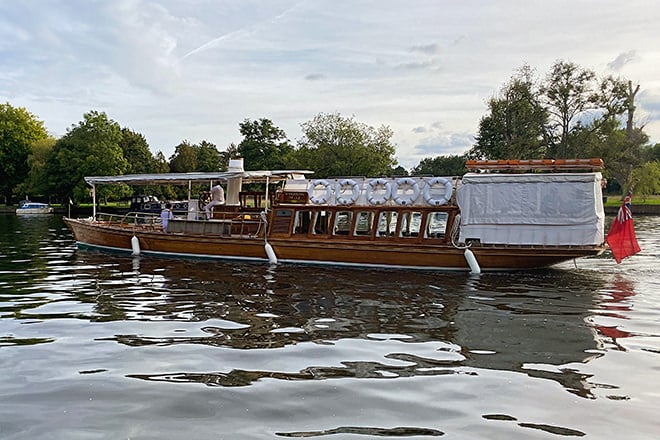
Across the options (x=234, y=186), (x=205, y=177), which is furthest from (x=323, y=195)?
(x=234, y=186)

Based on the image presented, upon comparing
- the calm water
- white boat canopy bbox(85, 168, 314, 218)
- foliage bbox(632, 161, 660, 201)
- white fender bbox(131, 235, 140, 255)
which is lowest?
the calm water

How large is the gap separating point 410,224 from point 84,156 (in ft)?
218

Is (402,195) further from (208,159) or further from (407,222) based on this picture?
(208,159)

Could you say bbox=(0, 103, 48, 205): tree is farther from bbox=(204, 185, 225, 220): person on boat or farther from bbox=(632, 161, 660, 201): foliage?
bbox=(632, 161, 660, 201): foliage

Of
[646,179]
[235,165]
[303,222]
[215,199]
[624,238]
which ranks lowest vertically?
[624,238]

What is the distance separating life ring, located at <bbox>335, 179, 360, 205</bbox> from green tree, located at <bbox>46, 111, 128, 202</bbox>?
2356 inches

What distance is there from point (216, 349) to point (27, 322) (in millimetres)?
5024

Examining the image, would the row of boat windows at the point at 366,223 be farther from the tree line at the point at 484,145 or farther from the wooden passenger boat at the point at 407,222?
the tree line at the point at 484,145

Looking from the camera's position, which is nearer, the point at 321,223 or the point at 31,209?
the point at 321,223

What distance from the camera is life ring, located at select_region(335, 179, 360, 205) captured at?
72.9ft

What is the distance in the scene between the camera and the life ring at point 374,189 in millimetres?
21750

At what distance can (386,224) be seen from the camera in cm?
2214

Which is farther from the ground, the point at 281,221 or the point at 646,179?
the point at 646,179

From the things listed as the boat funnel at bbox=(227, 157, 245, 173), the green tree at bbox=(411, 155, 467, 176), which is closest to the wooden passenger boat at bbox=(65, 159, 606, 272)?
the boat funnel at bbox=(227, 157, 245, 173)
